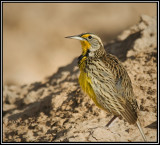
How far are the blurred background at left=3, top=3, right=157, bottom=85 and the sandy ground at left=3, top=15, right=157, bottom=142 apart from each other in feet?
9.86

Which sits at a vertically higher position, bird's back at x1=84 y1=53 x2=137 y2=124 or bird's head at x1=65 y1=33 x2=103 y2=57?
bird's head at x1=65 y1=33 x2=103 y2=57

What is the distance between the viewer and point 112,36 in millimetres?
10164

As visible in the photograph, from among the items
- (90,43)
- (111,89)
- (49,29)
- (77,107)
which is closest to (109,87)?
(111,89)

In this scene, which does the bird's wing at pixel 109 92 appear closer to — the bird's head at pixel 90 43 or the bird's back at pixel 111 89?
the bird's back at pixel 111 89

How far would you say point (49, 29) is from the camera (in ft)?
34.2

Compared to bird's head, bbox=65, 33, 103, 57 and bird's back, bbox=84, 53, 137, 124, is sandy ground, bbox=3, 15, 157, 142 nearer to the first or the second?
bird's back, bbox=84, 53, 137, 124

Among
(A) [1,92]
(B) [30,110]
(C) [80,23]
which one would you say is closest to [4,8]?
(C) [80,23]

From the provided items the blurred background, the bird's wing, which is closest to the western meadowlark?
the bird's wing

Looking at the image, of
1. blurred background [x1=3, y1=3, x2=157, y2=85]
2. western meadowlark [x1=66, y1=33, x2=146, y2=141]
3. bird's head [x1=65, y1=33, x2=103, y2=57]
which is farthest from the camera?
blurred background [x1=3, y1=3, x2=157, y2=85]

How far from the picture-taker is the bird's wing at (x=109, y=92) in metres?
3.49

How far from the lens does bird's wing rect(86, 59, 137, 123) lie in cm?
349

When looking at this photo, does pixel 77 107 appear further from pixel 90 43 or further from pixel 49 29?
pixel 49 29

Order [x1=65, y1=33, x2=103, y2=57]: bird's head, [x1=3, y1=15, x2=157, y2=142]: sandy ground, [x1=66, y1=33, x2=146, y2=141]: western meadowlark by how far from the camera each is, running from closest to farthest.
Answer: [x1=66, y1=33, x2=146, y2=141]: western meadowlark, [x1=3, y1=15, x2=157, y2=142]: sandy ground, [x1=65, y1=33, x2=103, y2=57]: bird's head

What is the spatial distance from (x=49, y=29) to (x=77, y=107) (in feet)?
Answer: 21.6
